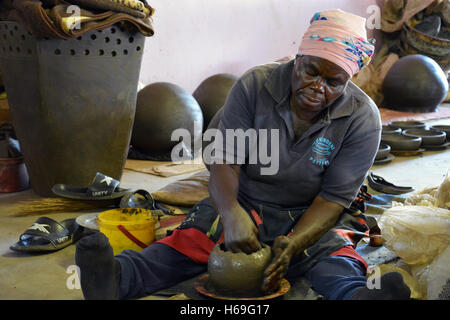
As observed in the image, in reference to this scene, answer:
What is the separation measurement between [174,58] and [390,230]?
14.9 feet

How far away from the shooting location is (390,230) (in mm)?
2553

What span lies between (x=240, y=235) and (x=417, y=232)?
95 cm

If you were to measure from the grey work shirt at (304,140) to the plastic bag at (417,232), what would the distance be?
1.13 ft

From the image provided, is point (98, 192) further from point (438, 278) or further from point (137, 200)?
point (438, 278)

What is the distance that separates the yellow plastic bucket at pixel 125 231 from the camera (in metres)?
2.71

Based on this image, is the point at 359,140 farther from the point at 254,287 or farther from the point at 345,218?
the point at 254,287

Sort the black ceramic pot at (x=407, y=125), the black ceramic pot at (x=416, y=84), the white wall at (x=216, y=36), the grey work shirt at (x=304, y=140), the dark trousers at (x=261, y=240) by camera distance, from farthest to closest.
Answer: the black ceramic pot at (x=416, y=84), the black ceramic pot at (x=407, y=125), the white wall at (x=216, y=36), the grey work shirt at (x=304, y=140), the dark trousers at (x=261, y=240)

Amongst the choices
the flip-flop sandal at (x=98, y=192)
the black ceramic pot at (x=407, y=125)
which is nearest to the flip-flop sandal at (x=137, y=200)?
the flip-flop sandal at (x=98, y=192)

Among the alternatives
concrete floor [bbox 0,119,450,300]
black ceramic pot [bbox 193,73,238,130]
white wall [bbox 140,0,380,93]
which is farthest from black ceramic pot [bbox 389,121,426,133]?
white wall [bbox 140,0,380,93]

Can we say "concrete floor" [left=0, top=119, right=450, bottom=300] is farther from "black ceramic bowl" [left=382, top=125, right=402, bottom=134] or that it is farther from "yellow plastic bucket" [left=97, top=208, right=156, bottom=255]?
"black ceramic bowl" [left=382, top=125, right=402, bottom=134]

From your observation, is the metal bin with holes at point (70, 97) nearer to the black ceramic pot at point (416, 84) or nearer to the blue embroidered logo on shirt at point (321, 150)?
the blue embroidered logo on shirt at point (321, 150)

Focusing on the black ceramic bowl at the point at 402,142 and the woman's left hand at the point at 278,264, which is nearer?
the woman's left hand at the point at 278,264
